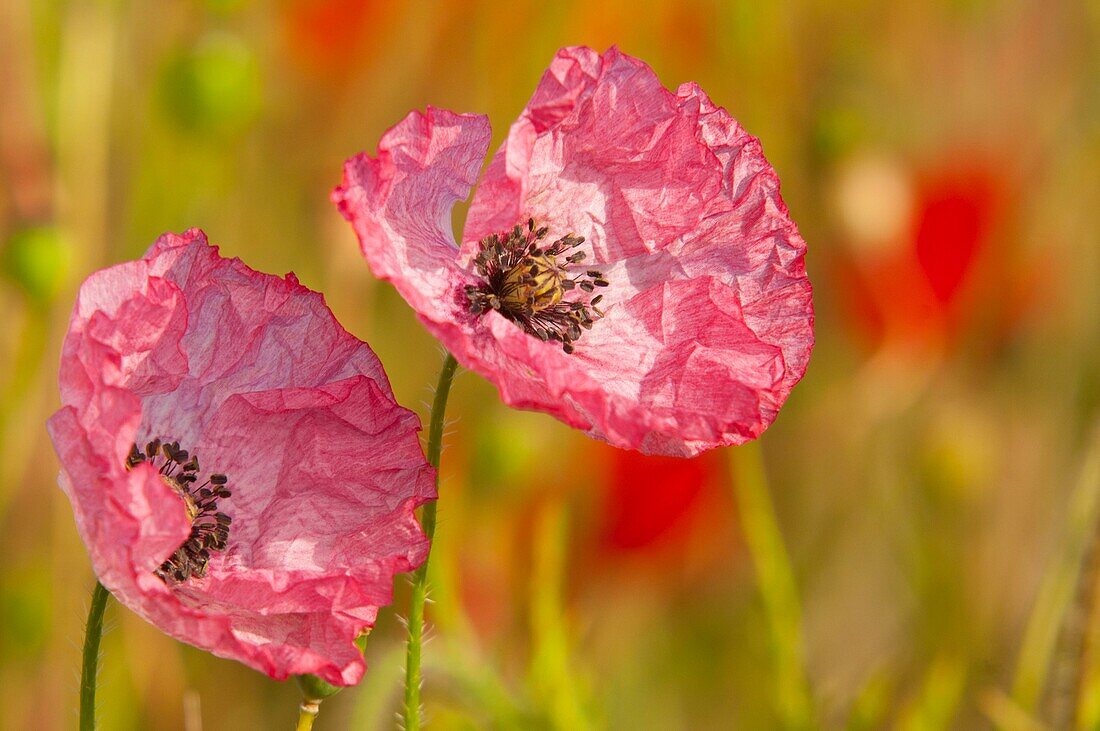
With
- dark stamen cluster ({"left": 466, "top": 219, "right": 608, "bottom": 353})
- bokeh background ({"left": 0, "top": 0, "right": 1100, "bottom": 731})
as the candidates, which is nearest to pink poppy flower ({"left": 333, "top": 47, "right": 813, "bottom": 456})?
dark stamen cluster ({"left": 466, "top": 219, "right": 608, "bottom": 353})

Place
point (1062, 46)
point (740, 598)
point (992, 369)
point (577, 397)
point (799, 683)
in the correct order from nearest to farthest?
point (577, 397) < point (799, 683) < point (740, 598) < point (992, 369) < point (1062, 46)

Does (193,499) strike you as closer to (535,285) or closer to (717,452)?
(535,285)

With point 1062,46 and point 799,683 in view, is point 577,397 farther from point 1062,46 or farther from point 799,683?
point 1062,46

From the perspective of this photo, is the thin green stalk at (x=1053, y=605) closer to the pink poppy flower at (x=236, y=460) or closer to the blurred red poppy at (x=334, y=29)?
the pink poppy flower at (x=236, y=460)

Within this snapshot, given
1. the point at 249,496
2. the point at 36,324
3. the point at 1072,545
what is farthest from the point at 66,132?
the point at 1072,545

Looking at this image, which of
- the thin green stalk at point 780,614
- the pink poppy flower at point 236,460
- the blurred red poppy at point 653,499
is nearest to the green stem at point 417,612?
the pink poppy flower at point 236,460

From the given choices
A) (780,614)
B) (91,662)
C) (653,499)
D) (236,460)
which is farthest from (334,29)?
(91,662)
